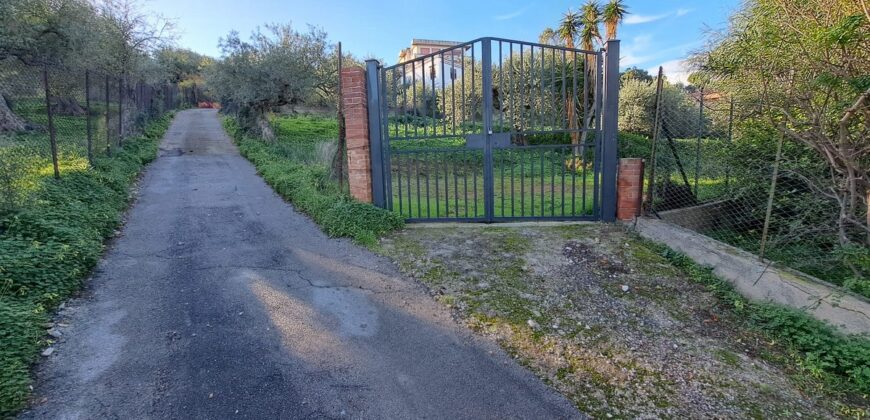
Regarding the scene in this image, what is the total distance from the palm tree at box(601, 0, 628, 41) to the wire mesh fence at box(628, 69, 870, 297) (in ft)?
35.6

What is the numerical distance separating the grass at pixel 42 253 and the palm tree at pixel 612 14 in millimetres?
15731

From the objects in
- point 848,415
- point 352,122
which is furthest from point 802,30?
point 352,122

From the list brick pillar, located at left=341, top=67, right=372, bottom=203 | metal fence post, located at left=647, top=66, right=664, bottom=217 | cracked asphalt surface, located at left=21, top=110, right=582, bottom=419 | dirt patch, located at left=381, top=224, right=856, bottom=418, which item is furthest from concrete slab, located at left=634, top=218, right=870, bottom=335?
brick pillar, located at left=341, top=67, right=372, bottom=203

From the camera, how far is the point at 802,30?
11.2 feet

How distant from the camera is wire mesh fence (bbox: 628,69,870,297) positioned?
3816 millimetres

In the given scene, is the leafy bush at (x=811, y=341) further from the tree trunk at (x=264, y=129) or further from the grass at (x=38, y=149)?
the tree trunk at (x=264, y=129)

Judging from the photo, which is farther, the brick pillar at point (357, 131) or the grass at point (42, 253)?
the brick pillar at point (357, 131)

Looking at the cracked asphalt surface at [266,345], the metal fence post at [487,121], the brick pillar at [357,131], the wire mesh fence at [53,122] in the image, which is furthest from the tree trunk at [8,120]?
the metal fence post at [487,121]

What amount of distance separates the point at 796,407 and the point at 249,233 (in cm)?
554

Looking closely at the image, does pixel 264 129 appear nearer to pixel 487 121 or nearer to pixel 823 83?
pixel 487 121

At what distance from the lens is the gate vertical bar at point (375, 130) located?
18.3ft

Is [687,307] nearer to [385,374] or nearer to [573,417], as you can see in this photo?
[573,417]

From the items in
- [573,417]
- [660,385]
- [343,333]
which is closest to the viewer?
[573,417]

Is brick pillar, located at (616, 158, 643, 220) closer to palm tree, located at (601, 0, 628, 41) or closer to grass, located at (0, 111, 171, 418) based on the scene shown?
grass, located at (0, 111, 171, 418)
